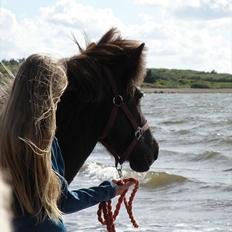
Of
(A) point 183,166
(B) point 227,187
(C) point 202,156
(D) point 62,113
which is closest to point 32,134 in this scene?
(D) point 62,113

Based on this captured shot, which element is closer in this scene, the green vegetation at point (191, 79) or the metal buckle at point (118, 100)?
the metal buckle at point (118, 100)

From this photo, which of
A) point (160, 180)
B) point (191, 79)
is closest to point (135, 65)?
point (160, 180)

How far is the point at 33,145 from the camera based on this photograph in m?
2.98

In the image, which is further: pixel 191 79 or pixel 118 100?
pixel 191 79

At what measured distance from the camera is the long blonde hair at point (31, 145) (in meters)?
3.00

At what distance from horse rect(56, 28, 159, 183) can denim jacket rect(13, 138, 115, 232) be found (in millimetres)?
310

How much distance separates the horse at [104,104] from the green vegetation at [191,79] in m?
109

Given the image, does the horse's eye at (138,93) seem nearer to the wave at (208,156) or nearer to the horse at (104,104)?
the horse at (104,104)

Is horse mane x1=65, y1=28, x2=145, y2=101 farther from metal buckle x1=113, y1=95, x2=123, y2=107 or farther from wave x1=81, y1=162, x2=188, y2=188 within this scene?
wave x1=81, y1=162, x2=188, y2=188

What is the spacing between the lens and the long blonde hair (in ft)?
9.84

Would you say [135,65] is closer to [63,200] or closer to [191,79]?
[63,200]

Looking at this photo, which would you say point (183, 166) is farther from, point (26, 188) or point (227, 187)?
point (26, 188)

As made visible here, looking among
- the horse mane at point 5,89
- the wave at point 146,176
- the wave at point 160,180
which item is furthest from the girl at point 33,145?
the wave at point 160,180

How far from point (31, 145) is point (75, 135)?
2.24 feet
